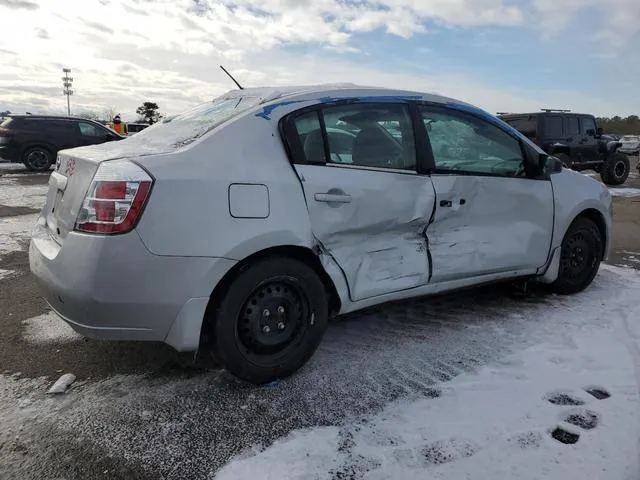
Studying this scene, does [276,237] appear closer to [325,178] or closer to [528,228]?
[325,178]

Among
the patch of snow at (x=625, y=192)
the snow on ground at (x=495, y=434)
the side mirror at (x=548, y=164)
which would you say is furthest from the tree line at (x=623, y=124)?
the snow on ground at (x=495, y=434)

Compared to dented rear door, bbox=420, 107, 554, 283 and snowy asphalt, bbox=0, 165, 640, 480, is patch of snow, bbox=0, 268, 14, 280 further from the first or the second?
Result: dented rear door, bbox=420, 107, 554, 283

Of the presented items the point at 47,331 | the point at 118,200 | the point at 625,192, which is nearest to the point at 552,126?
the point at 625,192

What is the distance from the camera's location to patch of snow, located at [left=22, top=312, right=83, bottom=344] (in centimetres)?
370

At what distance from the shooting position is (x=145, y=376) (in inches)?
125

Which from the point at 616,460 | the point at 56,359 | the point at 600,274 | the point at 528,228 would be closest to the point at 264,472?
the point at 616,460

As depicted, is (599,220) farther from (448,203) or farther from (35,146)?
(35,146)

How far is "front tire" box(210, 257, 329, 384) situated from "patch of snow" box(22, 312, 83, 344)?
1431 millimetres

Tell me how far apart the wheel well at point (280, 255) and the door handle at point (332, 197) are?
30cm

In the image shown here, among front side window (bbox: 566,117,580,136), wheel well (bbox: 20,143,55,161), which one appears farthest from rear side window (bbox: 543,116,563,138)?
wheel well (bbox: 20,143,55,161)

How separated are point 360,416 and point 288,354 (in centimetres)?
57

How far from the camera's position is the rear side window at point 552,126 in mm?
13602

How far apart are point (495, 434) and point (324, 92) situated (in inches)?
84.3

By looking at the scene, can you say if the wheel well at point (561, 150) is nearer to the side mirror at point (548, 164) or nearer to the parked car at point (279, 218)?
the side mirror at point (548, 164)
